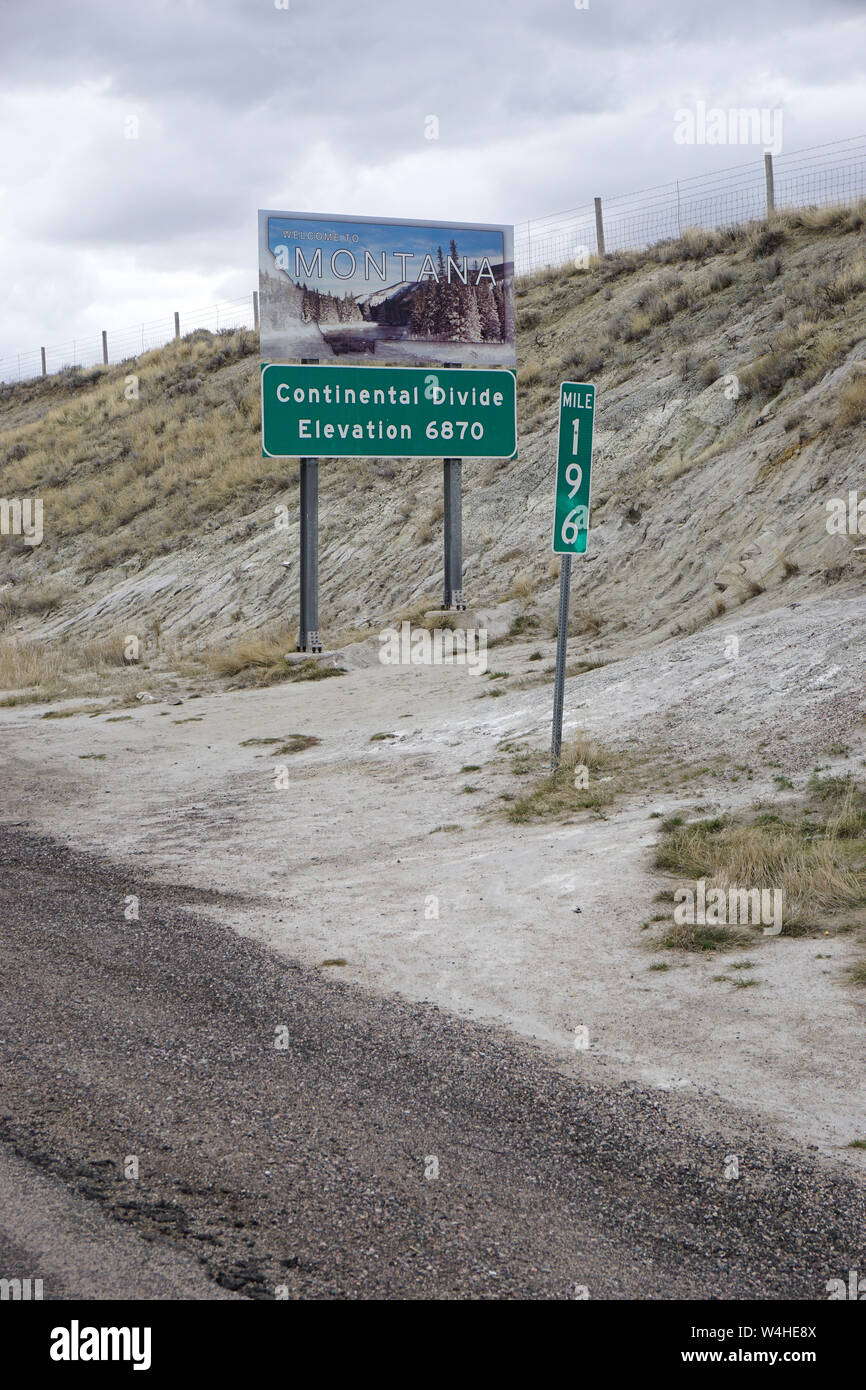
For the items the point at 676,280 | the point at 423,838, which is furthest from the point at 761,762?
the point at 676,280

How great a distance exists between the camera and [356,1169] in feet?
12.9

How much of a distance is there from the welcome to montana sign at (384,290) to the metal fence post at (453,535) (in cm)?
77

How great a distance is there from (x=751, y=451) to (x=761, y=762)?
1108cm

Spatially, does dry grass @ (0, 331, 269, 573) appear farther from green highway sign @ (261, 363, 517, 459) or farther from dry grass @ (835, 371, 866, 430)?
dry grass @ (835, 371, 866, 430)

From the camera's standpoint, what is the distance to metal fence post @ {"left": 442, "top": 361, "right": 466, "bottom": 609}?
67.2 feet

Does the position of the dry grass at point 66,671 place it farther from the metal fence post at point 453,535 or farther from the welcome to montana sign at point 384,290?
the welcome to montana sign at point 384,290

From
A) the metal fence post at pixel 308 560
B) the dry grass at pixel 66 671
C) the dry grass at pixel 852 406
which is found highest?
the dry grass at pixel 852 406

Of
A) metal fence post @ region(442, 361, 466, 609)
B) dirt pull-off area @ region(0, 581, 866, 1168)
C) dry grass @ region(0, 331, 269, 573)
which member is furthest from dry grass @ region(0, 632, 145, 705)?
dry grass @ region(0, 331, 269, 573)

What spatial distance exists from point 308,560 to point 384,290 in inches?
192

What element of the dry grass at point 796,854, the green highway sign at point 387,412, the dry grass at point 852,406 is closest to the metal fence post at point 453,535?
the green highway sign at point 387,412

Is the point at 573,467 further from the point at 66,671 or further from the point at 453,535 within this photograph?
the point at 66,671

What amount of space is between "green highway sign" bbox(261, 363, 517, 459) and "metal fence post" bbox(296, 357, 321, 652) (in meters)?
0.65

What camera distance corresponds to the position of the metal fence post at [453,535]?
2048 cm
